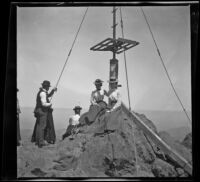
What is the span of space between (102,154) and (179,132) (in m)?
0.96

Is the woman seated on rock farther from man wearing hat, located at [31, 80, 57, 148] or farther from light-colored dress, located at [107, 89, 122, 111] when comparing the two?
man wearing hat, located at [31, 80, 57, 148]

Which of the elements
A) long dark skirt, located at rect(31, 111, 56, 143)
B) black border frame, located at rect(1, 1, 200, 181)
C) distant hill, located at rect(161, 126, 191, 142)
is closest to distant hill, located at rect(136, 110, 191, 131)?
distant hill, located at rect(161, 126, 191, 142)

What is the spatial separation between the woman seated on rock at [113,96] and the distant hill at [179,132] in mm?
698

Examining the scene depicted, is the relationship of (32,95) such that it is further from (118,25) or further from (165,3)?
(165,3)

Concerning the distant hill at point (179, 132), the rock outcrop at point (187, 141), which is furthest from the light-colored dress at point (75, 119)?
the rock outcrop at point (187, 141)

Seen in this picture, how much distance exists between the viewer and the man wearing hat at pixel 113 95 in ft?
15.5

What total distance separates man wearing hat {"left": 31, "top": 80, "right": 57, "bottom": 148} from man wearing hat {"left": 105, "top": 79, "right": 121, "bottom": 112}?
0.67 meters

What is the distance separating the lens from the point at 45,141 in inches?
185

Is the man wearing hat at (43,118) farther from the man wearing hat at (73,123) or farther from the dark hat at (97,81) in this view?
the dark hat at (97,81)

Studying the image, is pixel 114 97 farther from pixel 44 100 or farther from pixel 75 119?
pixel 44 100
